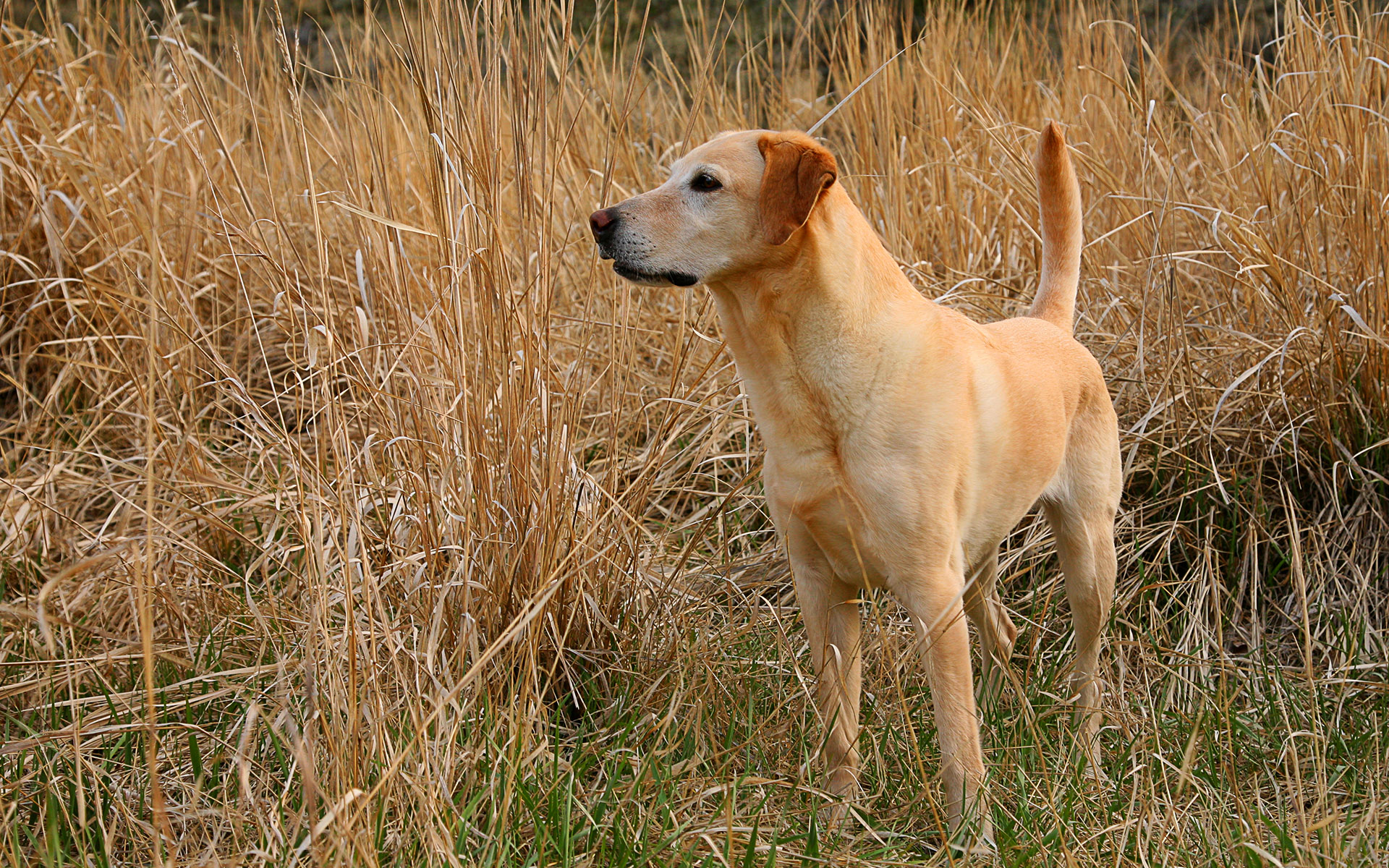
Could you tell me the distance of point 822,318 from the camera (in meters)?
2.13

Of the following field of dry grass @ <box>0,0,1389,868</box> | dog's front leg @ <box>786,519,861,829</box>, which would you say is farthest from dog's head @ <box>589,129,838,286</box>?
dog's front leg @ <box>786,519,861,829</box>

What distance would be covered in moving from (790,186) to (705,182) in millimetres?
174

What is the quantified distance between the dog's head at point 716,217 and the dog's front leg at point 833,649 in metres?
0.55

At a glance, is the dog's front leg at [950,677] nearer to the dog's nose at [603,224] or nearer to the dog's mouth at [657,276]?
the dog's mouth at [657,276]

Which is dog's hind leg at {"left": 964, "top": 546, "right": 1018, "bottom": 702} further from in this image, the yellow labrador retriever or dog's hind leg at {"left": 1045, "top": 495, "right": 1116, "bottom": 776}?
the yellow labrador retriever

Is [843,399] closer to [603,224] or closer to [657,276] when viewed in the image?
[657,276]

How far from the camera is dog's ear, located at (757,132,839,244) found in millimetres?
2021

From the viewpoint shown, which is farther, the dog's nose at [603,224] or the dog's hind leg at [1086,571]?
the dog's hind leg at [1086,571]

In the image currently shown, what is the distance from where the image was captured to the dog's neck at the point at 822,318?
2.11 meters

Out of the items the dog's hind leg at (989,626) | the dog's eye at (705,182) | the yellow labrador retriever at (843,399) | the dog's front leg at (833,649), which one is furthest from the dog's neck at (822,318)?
the dog's hind leg at (989,626)

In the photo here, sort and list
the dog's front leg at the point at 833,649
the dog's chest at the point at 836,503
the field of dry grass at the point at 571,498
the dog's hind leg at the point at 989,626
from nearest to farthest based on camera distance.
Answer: the field of dry grass at the point at 571,498, the dog's chest at the point at 836,503, the dog's front leg at the point at 833,649, the dog's hind leg at the point at 989,626

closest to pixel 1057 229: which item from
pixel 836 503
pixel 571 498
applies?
pixel 836 503

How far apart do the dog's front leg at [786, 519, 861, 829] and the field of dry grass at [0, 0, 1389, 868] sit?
3.6 inches

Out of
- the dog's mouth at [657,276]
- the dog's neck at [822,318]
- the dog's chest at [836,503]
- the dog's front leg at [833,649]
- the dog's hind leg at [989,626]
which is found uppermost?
the dog's mouth at [657,276]
